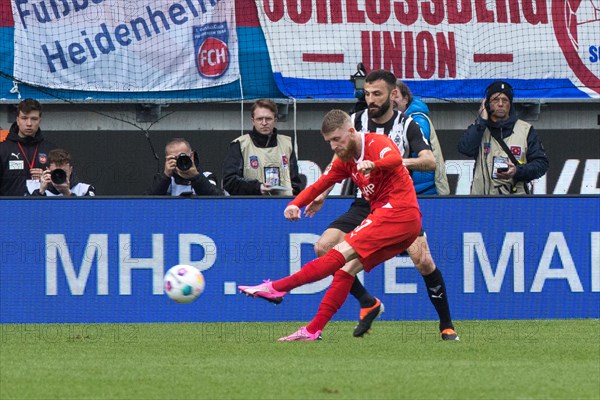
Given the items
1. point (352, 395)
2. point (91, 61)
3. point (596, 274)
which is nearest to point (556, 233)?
point (596, 274)

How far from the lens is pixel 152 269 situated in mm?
10602

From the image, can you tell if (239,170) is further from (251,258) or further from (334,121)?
(334,121)

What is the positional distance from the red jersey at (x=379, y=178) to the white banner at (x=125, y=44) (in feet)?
22.0

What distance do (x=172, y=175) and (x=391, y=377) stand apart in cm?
481

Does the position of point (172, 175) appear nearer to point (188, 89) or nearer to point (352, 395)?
point (188, 89)

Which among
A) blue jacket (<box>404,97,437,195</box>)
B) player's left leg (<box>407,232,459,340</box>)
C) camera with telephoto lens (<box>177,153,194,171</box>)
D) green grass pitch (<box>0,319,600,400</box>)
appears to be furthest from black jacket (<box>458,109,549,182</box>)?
camera with telephoto lens (<box>177,153,194,171</box>)

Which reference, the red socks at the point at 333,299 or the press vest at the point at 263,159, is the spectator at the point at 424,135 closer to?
the press vest at the point at 263,159

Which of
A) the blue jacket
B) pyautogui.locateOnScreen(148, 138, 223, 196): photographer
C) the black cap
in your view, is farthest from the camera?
the black cap

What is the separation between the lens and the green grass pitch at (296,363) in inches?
242

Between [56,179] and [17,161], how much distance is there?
2.65ft

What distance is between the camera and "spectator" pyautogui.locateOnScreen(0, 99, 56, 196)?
11258 millimetres

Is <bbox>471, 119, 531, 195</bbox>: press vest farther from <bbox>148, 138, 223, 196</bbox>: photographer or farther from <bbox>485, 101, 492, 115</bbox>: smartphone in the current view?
<bbox>148, 138, 223, 196</bbox>: photographer

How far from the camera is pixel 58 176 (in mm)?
10711

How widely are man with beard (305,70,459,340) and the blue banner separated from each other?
1.60 meters
